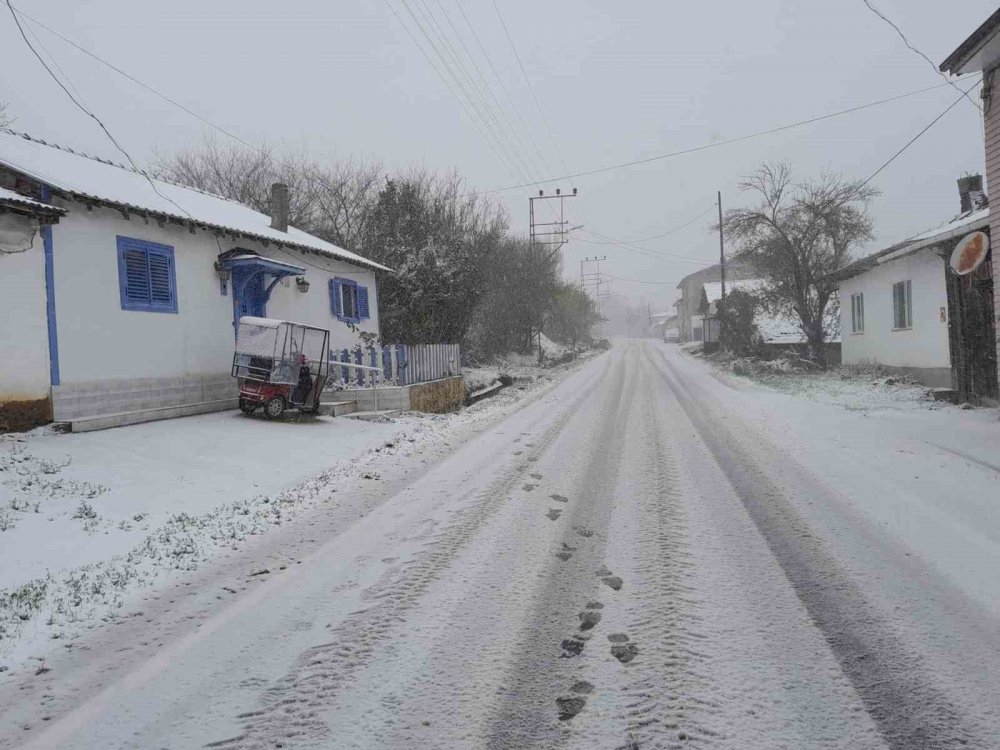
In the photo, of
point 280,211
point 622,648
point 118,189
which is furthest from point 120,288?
point 622,648

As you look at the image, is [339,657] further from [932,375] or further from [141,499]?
[932,375]

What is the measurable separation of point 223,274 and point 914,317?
16285mm

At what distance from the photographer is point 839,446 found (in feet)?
26.4

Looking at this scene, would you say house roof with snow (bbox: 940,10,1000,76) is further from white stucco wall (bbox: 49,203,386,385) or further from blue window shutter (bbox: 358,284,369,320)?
blue window shutter (bbox: 358,284,369,320)

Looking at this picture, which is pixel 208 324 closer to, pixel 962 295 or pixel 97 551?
pixel 97 551

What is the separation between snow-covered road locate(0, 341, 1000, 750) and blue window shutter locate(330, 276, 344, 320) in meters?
11.7

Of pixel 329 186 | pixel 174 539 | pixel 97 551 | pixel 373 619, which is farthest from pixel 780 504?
pixel 329 186

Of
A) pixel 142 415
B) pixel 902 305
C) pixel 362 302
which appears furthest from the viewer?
pixel 362 302

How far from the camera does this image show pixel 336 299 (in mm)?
17094

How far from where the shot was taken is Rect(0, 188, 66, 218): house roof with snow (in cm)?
756

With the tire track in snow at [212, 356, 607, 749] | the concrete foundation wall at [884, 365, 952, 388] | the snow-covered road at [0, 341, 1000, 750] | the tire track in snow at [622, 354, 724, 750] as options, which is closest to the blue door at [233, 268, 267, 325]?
the snow-covered road at [0, 341, 1000, 750]

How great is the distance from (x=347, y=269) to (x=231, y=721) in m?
16.5

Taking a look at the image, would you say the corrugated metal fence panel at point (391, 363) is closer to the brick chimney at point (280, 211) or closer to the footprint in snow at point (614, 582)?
the brick chimney at point (280, 211)

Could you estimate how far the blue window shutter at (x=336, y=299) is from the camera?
1686 centimetres
